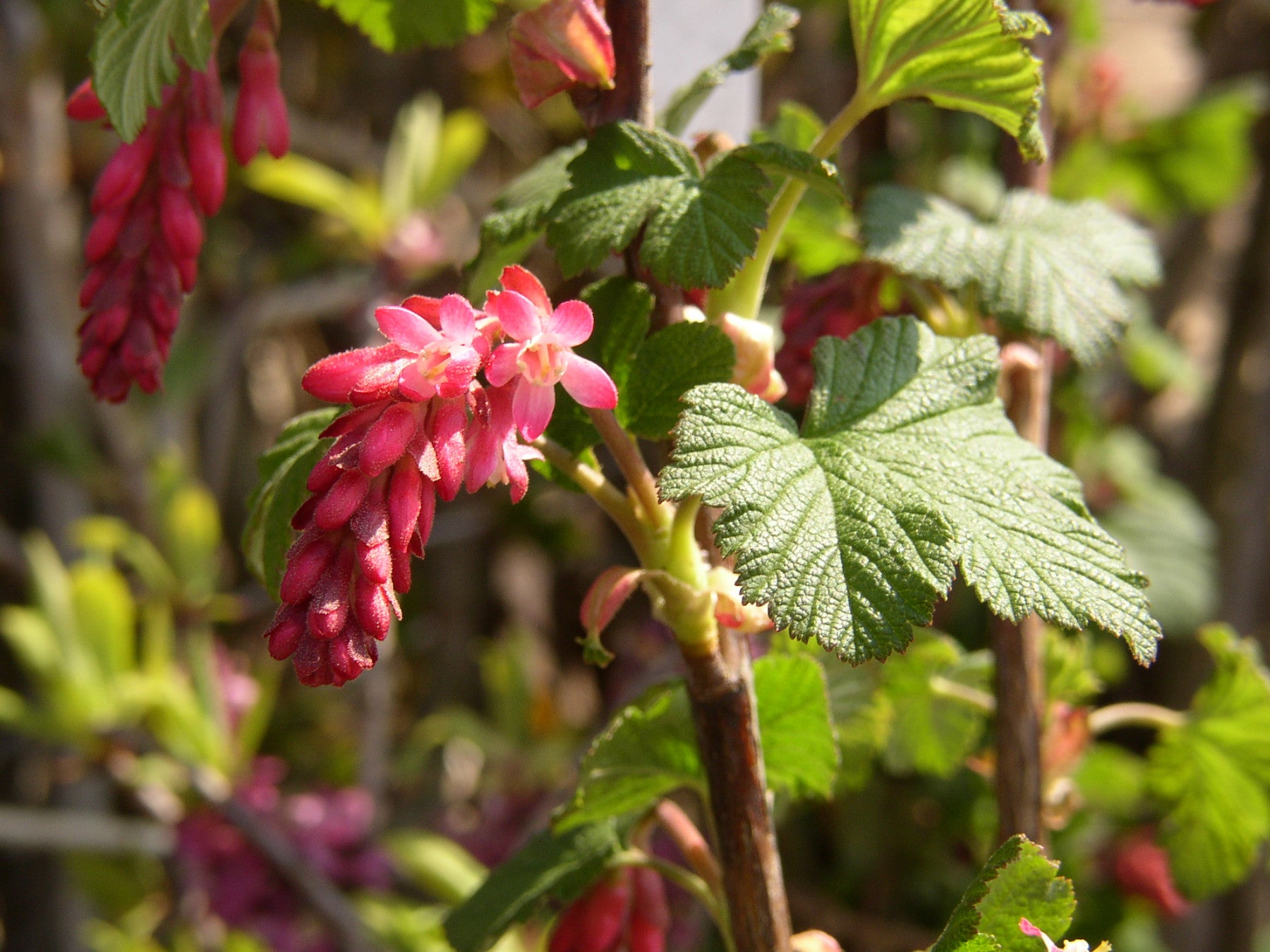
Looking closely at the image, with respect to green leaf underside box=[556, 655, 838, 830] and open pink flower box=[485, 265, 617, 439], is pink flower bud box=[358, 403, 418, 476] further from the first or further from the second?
green leaf underside box=[556, 655, 838, 830]

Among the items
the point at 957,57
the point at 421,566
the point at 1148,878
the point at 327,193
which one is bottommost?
the point at 421,566

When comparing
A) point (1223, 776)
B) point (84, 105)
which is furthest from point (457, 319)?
point (1223, 776)

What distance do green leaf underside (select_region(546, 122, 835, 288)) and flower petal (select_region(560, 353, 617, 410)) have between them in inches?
2.8

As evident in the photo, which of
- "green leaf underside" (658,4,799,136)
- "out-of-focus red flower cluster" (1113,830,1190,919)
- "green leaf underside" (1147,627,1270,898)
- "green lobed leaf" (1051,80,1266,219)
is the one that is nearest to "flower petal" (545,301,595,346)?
"green leaf underside" (658,4,799,136)

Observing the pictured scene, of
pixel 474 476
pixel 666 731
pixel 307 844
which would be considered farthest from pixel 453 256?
pixel 474 476

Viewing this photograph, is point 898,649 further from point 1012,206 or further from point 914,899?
point 914,899

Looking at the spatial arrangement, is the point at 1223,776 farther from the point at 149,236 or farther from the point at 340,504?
the point at 149,236

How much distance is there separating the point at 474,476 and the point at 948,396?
0.83 ft

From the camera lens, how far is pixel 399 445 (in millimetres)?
425

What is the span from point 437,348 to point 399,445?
0.04 m

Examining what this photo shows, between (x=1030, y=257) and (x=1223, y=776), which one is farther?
(x=1223, y=776)

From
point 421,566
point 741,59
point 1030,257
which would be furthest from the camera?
point 421,566

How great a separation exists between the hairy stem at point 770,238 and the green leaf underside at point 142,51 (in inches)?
11.0

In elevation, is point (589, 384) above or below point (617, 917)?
above
